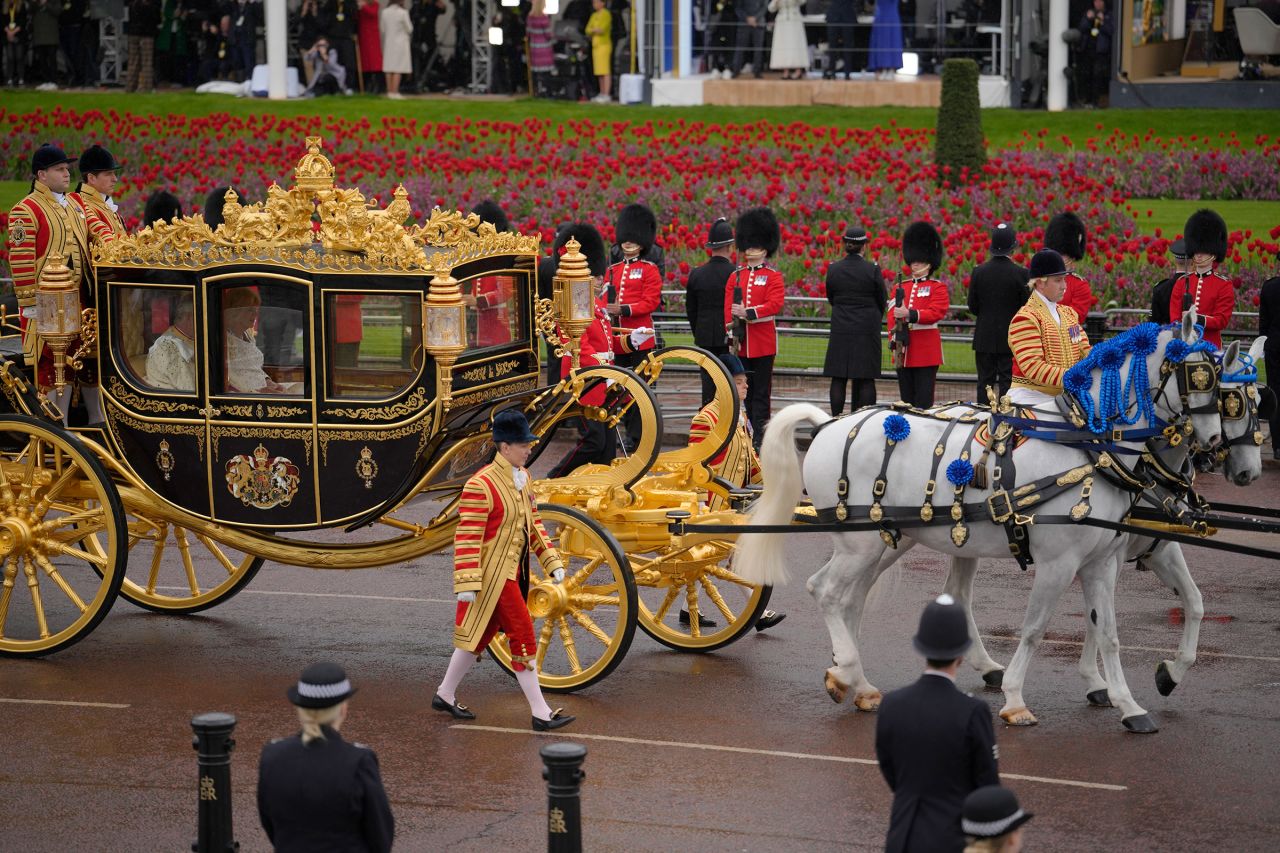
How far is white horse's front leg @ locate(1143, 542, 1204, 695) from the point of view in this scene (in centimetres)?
826

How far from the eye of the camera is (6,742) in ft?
26.3

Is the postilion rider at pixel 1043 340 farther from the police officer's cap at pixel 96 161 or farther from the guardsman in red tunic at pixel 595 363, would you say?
the police officer's cap at pixel 96 161

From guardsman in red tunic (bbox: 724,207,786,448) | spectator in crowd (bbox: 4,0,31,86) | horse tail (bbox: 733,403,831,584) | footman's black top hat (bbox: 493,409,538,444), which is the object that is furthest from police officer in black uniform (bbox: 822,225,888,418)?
spectator in crowd (bbox: 4,0,31,86)

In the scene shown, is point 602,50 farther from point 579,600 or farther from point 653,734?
point 653,734

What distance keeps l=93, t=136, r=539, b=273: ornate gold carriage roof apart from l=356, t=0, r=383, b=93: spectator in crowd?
22.5 metres

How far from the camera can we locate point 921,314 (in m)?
13.9

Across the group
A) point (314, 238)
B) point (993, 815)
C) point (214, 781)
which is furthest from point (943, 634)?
point (314, 238)

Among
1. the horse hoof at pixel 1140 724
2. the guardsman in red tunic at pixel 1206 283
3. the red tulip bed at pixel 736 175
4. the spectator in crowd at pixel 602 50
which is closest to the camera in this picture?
the horse hoof at pixel 1140 724

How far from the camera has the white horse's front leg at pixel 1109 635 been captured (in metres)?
7.95

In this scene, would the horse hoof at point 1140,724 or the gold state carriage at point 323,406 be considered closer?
the horse hoof at point 1140,724

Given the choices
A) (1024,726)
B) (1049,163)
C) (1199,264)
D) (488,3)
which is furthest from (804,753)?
(488,3)

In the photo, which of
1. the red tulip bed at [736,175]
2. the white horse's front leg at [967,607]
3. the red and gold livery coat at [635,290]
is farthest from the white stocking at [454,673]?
the red tulip bed at [736,175]

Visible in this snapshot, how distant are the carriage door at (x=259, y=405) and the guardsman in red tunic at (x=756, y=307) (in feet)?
17.9

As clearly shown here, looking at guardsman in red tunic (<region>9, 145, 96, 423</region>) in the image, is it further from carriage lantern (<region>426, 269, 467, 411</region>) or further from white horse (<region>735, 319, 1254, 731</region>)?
white horse (<region>735, 319, 1254, 731</region>)
